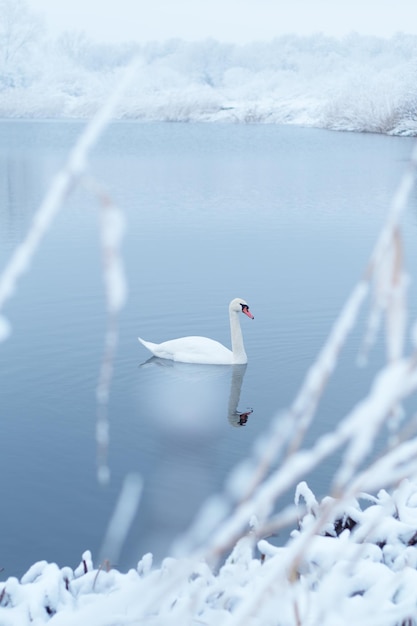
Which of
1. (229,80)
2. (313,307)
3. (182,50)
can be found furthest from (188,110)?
(313,307)

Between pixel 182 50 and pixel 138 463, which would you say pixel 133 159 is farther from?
pixel 182 50

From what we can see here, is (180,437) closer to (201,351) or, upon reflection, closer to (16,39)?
(201,351)

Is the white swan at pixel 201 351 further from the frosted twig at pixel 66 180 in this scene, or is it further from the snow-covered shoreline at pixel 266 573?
the frosted twig at pixel 66 180

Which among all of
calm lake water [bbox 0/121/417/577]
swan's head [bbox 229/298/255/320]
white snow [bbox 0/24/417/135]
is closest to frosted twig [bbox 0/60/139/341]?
calm lake water [bbox 0/121/417/577]

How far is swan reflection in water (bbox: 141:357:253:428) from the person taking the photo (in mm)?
6422

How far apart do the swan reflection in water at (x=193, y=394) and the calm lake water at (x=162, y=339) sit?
19mm

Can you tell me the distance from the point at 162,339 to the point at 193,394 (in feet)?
4.00

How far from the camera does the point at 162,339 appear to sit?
820 cm

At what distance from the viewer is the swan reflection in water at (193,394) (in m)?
6.42

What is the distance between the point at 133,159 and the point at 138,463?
20970 mm

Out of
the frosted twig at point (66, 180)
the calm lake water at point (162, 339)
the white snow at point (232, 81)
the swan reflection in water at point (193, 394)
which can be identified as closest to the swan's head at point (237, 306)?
the calm lake water at point (162, 339)

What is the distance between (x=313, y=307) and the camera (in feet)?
30.5

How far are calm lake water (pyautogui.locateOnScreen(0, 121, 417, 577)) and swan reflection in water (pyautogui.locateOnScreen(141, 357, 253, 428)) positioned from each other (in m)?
0.02

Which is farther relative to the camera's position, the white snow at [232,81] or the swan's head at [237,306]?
the white snow at [232,81]
